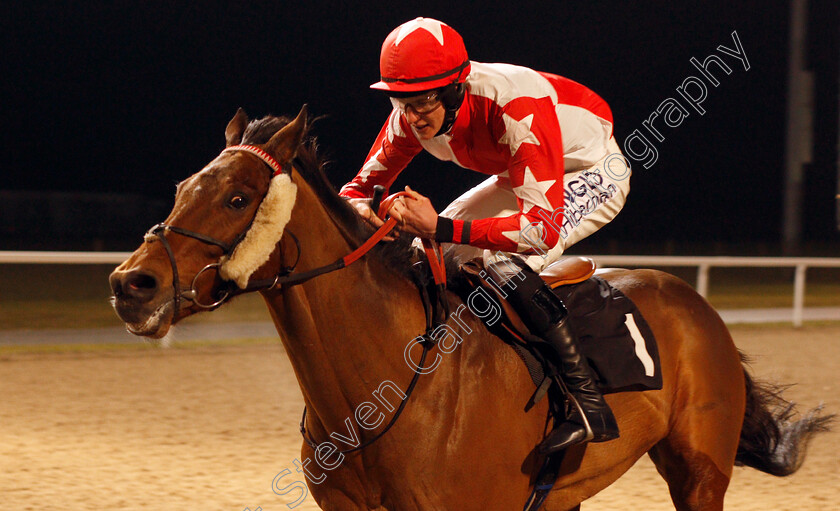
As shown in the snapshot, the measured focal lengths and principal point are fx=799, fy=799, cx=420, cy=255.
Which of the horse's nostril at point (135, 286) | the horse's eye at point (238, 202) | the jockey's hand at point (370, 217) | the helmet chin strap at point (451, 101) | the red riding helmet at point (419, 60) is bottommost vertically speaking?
the jockey's hand at point (370, 217)

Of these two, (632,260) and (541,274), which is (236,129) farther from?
(632,260)

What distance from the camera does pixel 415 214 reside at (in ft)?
7.06

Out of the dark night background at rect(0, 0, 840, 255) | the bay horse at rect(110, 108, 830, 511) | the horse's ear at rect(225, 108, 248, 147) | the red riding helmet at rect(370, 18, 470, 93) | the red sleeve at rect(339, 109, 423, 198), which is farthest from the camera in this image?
the dark night background at rect(0, 0, 840, 255)

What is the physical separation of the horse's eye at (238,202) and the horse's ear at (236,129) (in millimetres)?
229

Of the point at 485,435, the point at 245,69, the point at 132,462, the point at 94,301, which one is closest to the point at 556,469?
the point at 485,435

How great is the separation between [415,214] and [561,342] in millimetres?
584

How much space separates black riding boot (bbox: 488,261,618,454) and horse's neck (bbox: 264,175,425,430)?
35cm

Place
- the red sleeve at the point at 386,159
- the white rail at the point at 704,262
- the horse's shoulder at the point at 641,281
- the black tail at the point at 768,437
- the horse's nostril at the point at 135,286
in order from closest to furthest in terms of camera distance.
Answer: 1. the horse's nostril at the point at 135,286
2. the red sleeve at the point at 386,159
3. the horse's shoulder at the point at 641,281
4. the black tail at the point at 768,437
5. the white rail at the point at 704,262

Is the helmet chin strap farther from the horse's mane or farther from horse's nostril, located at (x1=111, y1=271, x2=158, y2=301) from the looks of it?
horse's nostril, located at (x1=111, y1=271, x2=158, y2=301)

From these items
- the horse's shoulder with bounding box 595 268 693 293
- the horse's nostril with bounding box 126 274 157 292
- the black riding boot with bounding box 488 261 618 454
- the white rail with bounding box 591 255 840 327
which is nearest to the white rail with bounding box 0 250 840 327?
the white rail with bounding box 591 255 840 327

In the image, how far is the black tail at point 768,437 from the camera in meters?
3.04

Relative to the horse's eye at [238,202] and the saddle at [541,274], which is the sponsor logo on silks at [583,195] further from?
the horse's eye at [238,202]

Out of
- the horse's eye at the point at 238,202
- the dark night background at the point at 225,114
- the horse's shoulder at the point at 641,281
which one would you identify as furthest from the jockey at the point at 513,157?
the dark night background at the point at 225,114

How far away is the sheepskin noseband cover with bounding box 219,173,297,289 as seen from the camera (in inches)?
72.2
